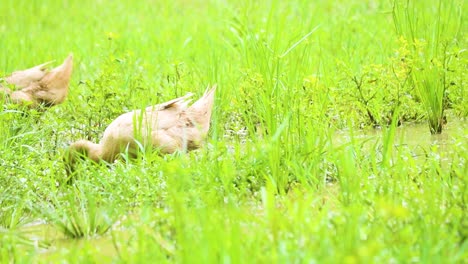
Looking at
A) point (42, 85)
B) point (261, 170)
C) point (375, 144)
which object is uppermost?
point (375, 144)

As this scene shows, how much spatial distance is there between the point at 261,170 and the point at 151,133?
34.1 inches

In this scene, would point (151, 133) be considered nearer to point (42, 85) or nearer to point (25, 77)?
point (42, 85)

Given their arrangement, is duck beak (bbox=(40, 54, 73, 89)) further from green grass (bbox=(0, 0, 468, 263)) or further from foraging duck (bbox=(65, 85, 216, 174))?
foraging duck (bbox=(65, 85, 216, 174))

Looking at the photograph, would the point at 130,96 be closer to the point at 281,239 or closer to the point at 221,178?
the point at 221,178

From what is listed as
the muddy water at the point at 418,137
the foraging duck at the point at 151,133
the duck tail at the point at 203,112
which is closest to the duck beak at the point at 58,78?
the foraging duck at the point at 151,133

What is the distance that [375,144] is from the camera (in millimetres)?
3553

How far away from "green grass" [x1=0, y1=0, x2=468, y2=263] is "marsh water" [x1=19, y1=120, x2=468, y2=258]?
0.01 meters

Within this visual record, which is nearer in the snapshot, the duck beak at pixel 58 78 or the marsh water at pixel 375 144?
the marsh water at pixel 375 144

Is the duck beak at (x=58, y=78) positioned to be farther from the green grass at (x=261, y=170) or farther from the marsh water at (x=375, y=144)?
the marsh water at (x=375, y=144)

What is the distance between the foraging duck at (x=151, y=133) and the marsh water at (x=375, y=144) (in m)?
0.69

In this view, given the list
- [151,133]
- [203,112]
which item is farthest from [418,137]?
[151,133]

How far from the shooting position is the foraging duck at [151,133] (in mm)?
4094

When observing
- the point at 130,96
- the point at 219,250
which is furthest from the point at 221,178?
the point at 130,96

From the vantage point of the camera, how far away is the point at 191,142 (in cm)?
430
